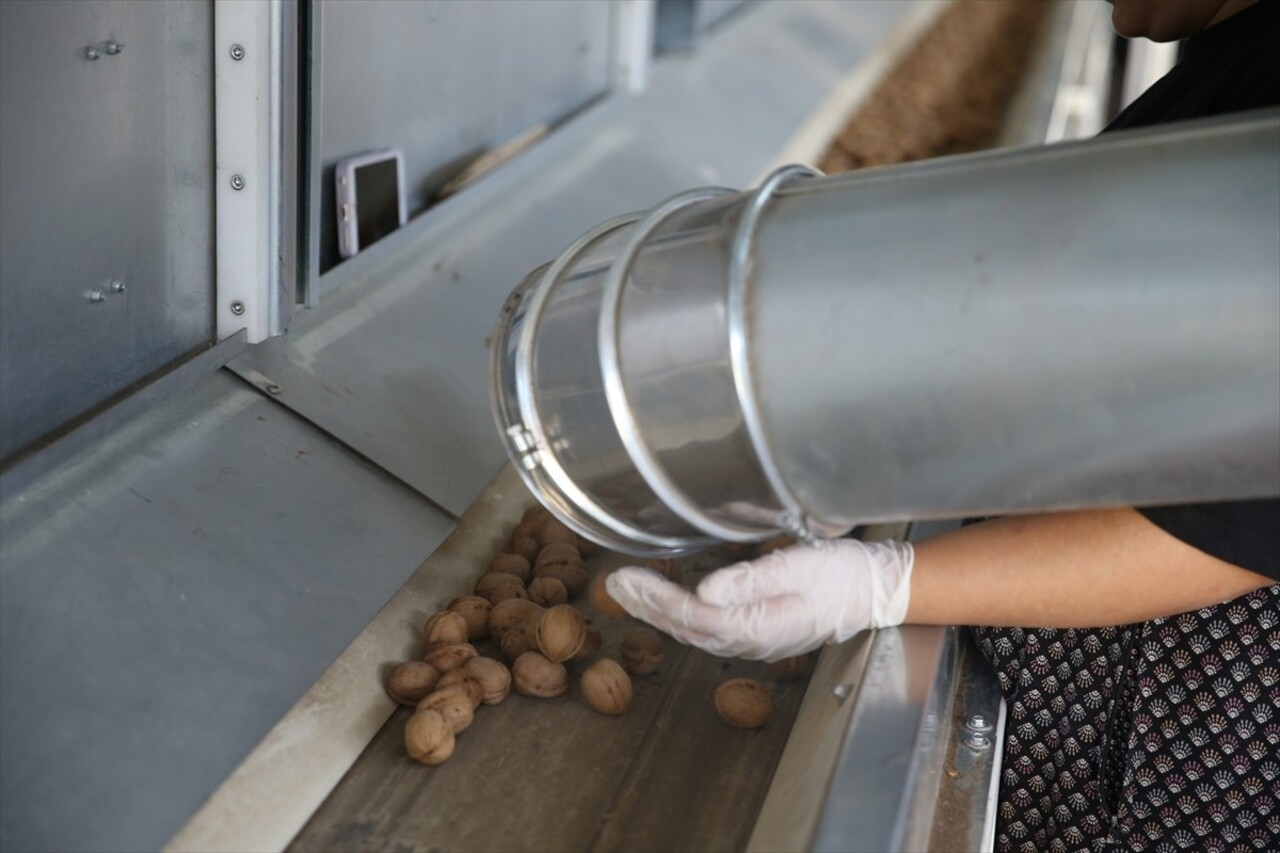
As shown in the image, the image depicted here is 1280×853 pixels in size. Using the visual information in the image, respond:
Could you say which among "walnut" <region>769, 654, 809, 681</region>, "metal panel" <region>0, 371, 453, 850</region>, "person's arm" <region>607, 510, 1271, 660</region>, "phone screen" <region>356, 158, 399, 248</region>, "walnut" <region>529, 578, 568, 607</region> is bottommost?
"walnut" <region>769, 654, 809, 681</region>

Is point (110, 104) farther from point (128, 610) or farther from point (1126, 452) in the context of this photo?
point (1126, 452)

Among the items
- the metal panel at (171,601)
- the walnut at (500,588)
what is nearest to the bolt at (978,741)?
the walnut at (500,588)

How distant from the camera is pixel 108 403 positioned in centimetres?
122

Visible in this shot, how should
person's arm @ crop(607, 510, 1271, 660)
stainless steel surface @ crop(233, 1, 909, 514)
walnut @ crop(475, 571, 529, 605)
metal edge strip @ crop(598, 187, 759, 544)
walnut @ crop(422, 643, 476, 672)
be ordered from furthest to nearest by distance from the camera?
stainless steel surface @ crop(233, 1, 909, 514) < walnut @ crop(475, 571, 529, 605) < walnut @ crop(422, 643, 476, 672) < person's arm @ crop(607, 510, 1271, 660) < metal edge strip @ crop(598, 187, 759, 544)

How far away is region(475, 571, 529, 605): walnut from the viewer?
1386mm

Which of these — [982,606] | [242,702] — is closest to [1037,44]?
[982,606]

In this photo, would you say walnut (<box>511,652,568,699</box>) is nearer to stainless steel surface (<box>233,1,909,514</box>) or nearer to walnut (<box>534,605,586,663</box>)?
walnut (<box>534,605,586,663</box>)

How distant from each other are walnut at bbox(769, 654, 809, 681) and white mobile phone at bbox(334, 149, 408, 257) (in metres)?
0.83

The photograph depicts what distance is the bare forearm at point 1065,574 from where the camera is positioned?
1031 mm

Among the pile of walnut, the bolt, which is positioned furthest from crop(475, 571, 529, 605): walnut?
the bolt

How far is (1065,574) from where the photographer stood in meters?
1.08

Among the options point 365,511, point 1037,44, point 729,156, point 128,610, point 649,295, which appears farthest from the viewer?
point 1037,44

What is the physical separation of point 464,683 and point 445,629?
0.26 feet

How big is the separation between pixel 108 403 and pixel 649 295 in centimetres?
63
